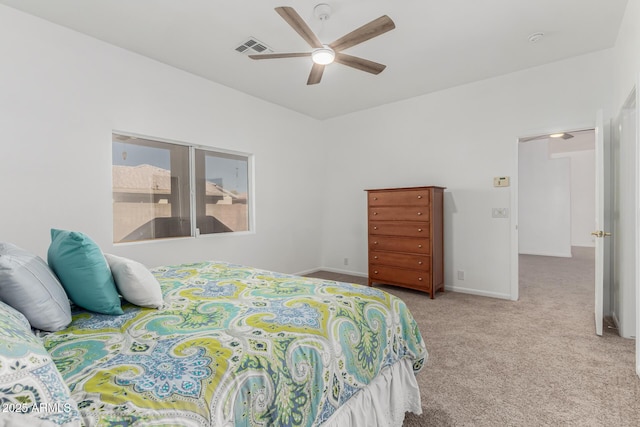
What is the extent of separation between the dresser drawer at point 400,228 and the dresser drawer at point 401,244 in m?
0.06

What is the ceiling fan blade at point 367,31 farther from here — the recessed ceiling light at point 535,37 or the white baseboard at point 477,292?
the white baseboard at point 477,292

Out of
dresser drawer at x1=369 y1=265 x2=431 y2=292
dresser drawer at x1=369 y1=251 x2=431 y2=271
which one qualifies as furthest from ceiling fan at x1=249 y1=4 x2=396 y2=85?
dresser drawer at x1=369 y1=265 x2=431 y2=292

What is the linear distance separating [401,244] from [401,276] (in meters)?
0.42

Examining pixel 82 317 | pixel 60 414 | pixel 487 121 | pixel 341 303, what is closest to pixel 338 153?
pixel 487 121

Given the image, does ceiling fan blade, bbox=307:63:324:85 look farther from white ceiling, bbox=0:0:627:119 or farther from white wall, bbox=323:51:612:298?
white wall, bbox=323:51:612:298

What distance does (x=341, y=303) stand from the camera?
152 centimetres

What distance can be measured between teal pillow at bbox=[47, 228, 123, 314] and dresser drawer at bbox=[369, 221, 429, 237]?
327 cm

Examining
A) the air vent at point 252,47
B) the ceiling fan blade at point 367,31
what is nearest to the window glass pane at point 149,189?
the air vent at point 252,47

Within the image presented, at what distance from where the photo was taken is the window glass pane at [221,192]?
3957 mm

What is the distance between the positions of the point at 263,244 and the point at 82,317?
3173mm

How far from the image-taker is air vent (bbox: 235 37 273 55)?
298 cm

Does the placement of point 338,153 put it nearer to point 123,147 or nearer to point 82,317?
point 123,147

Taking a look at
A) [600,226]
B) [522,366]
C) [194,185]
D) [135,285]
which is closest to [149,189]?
[194,185]

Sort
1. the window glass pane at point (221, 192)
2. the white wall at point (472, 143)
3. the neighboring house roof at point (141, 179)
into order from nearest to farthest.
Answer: the neighboring house roof at point (141, 179) < the white wall at point (472, 143) < the window glass pane at point (221, 192)
